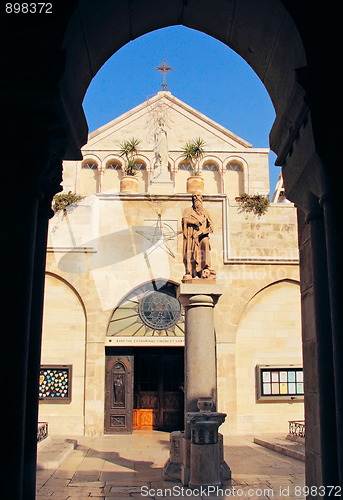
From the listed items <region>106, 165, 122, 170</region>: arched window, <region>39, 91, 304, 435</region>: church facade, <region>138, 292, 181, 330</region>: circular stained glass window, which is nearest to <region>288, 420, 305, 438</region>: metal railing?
<region>39, 91, 304, 435</region>: church facade

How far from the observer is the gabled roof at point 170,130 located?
91.4 ft

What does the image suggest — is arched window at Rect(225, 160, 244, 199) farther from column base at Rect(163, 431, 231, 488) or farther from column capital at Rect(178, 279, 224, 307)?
column base at Rect(163, 431, 231, 488)

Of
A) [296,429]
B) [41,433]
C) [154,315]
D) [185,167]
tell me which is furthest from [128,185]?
[296,429]

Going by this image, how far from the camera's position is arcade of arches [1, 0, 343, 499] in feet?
11.8

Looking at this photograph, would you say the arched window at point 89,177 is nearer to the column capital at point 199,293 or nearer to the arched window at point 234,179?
the arched window at point 234,179

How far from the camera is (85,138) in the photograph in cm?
479

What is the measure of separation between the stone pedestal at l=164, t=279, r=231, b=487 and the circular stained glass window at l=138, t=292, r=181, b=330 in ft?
23.8

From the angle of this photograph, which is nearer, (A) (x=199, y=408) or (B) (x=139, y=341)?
(A) (x=199, y=408)

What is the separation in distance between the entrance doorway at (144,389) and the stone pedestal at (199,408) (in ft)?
22.5

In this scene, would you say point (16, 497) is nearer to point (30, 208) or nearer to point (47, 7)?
point (30, 208)

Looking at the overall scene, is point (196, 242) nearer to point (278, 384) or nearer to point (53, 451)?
point (53, 451)

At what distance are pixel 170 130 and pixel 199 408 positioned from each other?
Answer: 68.3 feet

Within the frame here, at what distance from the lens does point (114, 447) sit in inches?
574

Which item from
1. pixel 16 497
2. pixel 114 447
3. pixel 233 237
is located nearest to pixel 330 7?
pixel 16 497
